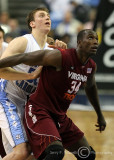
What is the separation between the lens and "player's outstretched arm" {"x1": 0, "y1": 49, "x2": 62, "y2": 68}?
3.76 meters

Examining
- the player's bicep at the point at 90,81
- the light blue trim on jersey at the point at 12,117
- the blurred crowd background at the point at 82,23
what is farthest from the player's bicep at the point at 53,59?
the blurred crowd background at the point at 82,23

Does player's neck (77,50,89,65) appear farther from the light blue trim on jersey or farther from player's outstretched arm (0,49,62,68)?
the light blue trim on jersey

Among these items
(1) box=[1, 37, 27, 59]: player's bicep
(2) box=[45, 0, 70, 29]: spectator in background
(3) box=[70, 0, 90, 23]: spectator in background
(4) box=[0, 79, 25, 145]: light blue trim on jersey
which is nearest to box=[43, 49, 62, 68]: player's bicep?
(1) box=[1, 37, 27, 59]: player's bicep

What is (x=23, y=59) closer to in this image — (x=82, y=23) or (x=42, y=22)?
(x=42, y=22)

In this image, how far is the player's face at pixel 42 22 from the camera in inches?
173

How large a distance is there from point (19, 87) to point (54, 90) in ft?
1.86

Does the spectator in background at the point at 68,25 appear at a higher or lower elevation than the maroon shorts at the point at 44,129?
lower

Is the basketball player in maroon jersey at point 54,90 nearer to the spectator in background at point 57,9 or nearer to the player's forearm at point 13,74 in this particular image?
the player's forearm at point 13,74

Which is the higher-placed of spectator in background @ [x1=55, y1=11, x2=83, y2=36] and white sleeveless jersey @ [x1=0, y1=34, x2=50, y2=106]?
white sleeveless jersey @ [x1=0, y1=34, x2=50, y2=106]

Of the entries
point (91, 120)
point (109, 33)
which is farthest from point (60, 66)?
point (109, 33)

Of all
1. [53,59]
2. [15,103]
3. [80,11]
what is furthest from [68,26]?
[53,59]

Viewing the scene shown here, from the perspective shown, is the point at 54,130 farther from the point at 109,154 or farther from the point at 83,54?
the point at 109,154

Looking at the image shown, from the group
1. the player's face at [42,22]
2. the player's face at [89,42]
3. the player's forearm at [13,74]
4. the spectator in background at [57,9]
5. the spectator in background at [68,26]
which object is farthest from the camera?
the spectator in background at [57,9]

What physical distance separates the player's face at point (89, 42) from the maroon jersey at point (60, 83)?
16 centimetres
